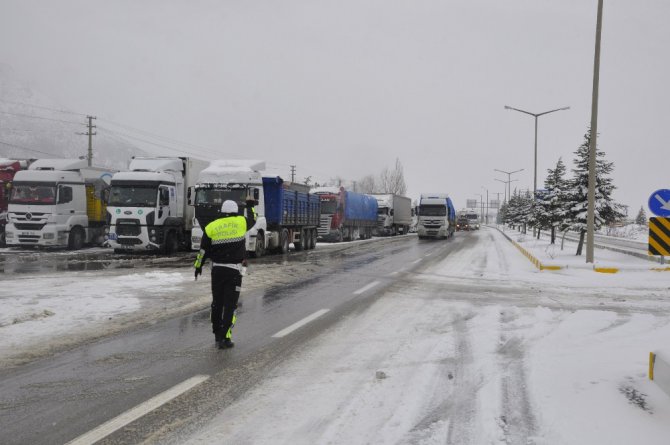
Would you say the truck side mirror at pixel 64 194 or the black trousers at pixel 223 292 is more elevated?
the truck side mirror at pixel 64 194

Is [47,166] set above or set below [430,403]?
above

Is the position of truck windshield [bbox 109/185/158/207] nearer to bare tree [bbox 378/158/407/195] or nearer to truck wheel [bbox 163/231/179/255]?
truck wheel [bbox 163/231/179/255]

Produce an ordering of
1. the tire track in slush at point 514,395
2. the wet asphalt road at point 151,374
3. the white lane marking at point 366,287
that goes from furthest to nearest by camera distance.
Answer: the white lane marking at point 366,287
the wet asphalt road at point 151,374
the tire track in slush at point 514,395

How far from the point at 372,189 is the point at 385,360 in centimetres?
10662

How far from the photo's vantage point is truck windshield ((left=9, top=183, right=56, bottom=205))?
22141mm

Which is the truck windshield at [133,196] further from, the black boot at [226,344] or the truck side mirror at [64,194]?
the black boot at [226,344]

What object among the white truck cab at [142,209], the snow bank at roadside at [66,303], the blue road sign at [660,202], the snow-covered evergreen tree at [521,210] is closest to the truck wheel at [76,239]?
the white truck cab at [142,209]

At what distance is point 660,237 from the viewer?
8.57 m

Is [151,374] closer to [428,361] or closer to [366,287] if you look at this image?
[428,361]

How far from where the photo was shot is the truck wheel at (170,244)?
2144cm

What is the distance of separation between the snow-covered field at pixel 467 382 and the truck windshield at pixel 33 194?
17952 millimetres

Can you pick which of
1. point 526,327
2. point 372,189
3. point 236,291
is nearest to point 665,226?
point 526,327

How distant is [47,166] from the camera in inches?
928

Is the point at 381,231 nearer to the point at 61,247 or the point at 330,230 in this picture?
the point at 330,230
